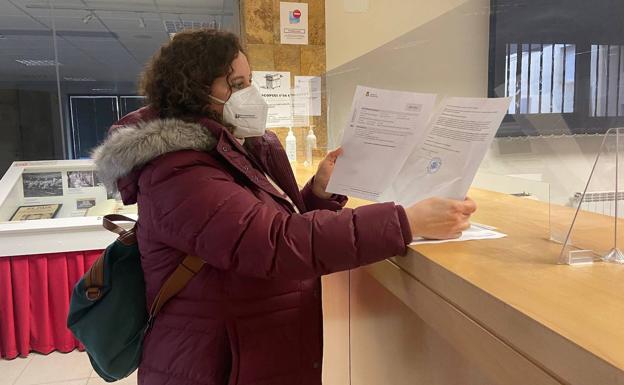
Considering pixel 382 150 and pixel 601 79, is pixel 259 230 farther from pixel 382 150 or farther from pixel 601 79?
pixel 601 79

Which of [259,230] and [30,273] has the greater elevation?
[259,230]

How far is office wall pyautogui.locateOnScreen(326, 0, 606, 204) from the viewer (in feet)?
10.3

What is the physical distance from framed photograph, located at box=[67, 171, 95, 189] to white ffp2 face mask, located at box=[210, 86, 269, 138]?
233cm

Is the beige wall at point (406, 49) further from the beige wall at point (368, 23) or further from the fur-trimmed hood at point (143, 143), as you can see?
the fur-trimmed hood at point (143, 143)

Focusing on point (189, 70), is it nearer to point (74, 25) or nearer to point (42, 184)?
point (42, 184)

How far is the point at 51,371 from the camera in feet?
8.80

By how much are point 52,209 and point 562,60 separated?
10.4ft

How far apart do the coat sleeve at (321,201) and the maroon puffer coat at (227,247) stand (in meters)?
0.28

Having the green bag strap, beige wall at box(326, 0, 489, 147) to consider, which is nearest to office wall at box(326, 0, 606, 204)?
beige wall at box(326, 0, 489, 147)

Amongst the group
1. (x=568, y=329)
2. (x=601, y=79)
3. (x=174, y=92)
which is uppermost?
(x=601, y=79)

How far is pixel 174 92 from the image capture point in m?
1.01

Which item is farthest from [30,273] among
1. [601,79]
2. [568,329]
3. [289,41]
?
[601,79]

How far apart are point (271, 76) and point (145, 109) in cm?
199

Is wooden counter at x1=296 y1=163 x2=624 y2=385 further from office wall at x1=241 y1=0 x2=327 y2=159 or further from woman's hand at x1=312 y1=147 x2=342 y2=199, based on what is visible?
office wall at x1=241 y1=0 x2=327 y2=159
